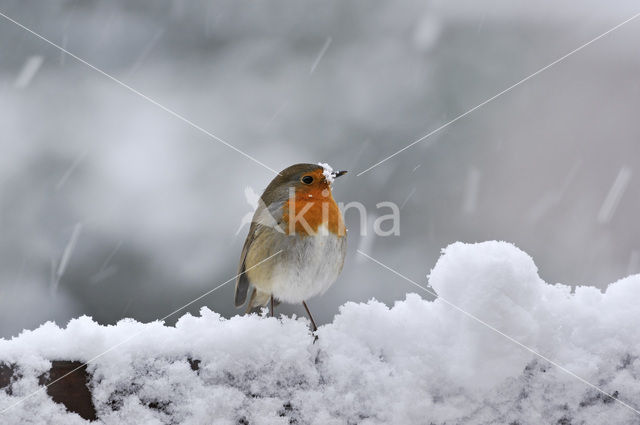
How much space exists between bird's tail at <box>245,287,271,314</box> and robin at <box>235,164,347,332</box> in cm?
11

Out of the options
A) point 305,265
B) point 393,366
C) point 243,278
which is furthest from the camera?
point 243,278

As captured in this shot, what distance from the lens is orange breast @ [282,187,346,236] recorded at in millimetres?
2299

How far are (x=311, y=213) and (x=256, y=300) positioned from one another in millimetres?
556

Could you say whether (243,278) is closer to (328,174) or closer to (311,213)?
(311,213)

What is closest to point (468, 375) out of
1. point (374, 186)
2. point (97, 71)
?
point (374, 186)

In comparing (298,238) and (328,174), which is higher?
(328,174)

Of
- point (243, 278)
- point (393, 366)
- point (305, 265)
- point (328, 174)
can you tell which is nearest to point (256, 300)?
point (243, 278)

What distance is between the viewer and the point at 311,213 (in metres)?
2.32

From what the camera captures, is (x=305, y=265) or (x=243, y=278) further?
(x=243, y=278)

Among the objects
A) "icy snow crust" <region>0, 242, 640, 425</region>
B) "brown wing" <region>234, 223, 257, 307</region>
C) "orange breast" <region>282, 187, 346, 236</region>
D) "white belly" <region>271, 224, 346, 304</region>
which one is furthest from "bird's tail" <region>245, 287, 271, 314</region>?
"icy snow crust" <region>0, 242, 640, 425</region>

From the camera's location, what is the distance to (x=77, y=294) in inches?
145

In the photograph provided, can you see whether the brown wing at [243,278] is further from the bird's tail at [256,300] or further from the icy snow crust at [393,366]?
the icy snow crust at [393,366]

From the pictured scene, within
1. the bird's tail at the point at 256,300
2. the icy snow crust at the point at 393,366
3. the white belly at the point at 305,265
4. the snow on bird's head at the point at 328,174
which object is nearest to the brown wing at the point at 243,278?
the bird's tail at the point at 256,300

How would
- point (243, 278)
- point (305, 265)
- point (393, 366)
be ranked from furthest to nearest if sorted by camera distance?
point (243, 278) → point (305, 265) → point (393, 366)
